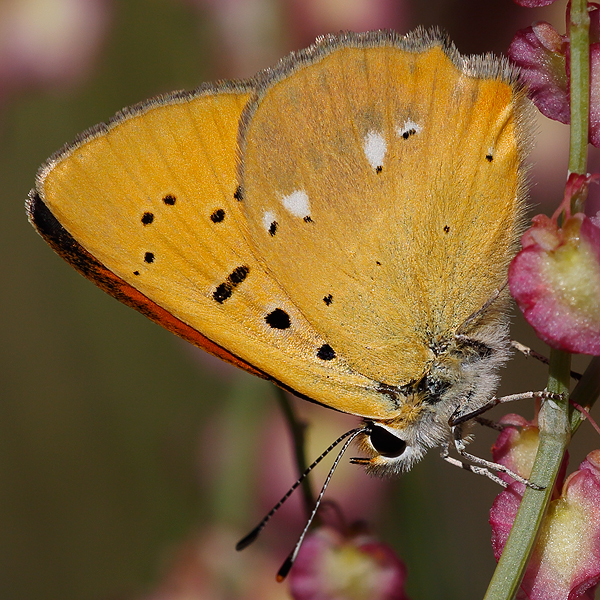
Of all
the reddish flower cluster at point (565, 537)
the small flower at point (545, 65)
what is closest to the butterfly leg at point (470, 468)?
the reddish flower cluster at point (565, 537)

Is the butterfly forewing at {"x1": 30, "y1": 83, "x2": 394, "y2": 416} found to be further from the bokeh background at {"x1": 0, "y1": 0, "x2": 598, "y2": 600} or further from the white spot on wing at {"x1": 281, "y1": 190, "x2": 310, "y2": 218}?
the bokeh background at {"x1": 0, "y1": 0, "x2": 598, "y2": 600}

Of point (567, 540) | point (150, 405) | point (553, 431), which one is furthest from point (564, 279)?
point (150, 405)

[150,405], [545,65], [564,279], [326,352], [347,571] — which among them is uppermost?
[545,65]

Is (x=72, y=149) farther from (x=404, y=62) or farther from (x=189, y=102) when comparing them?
(x=404, y=62)

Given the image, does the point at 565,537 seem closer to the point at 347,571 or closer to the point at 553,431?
the point at 553,431

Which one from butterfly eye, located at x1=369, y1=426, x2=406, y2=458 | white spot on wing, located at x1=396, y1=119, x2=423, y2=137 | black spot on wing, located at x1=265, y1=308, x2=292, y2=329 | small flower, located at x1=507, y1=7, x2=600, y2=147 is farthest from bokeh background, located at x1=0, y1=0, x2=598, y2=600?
small flower, located at x1=507, y1=7, x2=600, y2=147

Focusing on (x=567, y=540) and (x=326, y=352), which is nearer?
(x=567, y=540)
